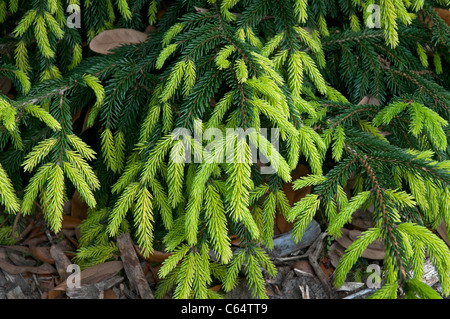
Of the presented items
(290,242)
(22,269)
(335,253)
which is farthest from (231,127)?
(22,269)

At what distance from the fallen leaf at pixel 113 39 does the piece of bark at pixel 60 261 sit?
868 mm

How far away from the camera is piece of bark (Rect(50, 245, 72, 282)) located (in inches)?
65.5

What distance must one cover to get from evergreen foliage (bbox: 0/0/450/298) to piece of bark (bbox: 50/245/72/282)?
0.10 metres

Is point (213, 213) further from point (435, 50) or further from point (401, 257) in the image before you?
point (435, 50)

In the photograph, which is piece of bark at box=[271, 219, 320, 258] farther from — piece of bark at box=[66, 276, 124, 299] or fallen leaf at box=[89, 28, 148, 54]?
fallen leaf at box=[89, 28, 148, 54]

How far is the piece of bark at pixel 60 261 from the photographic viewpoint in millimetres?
1664

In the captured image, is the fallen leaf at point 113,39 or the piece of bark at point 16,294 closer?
the piece of bark at point 16,294

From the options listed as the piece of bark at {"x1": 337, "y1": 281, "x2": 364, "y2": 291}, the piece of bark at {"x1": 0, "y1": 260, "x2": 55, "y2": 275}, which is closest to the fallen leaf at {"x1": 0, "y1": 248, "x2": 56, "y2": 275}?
the piece of bark at {"x1": 0, "y1": 260, "x2": 55, "y2": 275}

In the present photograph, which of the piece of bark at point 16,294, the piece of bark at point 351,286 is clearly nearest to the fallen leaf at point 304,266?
the piece of bark at point 351,286

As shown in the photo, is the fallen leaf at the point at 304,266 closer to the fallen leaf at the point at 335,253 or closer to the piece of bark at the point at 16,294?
the fallen leaf at the point at 335,253

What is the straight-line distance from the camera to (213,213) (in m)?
1.30

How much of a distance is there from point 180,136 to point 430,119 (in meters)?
0.88

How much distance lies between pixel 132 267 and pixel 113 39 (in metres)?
0.97

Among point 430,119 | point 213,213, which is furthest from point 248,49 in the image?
point 430,119
